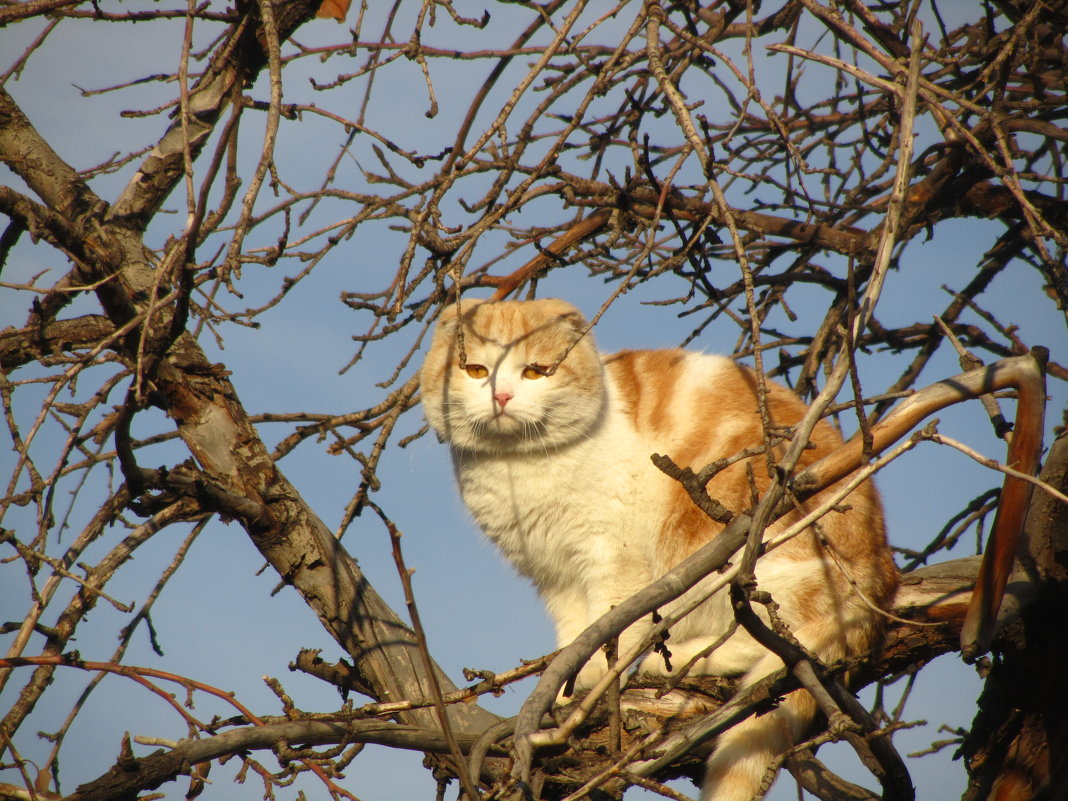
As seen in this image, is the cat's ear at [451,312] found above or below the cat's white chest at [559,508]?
above

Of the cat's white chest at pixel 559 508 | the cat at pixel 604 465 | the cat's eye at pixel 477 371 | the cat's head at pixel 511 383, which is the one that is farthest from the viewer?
the cat's eye at pixel 477 371

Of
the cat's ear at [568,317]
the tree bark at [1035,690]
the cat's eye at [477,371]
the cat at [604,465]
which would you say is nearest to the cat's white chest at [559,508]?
the cat at [604,465]

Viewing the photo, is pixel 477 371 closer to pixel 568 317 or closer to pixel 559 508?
pixel 568 317

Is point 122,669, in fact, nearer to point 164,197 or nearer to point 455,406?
point 164,197

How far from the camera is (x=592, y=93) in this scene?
79.9 inches

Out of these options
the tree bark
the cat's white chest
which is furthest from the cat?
the tree bark

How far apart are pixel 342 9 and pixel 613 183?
1.09 m

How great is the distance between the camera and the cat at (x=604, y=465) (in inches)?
113

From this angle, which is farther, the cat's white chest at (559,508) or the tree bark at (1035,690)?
the cat's white chest at (559,508)

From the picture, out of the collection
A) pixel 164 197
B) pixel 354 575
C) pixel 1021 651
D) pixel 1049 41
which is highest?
pixel 164 197

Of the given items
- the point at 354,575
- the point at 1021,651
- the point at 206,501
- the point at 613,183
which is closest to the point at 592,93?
the point at 613,183

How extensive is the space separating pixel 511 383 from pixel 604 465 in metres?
0.53

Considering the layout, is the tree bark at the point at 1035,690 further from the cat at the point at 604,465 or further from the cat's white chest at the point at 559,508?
the cat's white chest at the point at 559,508

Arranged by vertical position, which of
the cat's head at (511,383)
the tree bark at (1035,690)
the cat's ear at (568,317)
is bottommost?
the tree bark at (1035,690)
